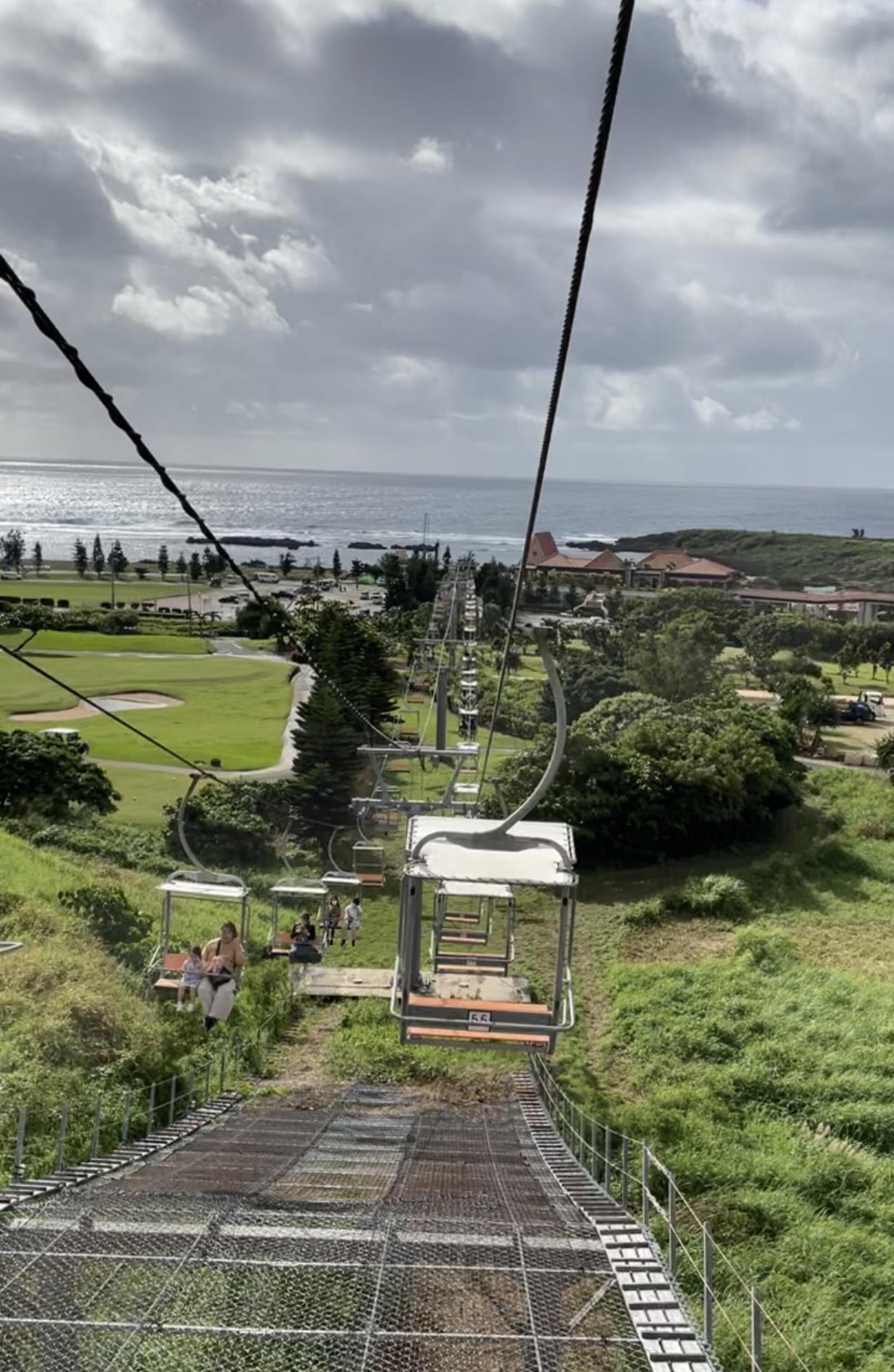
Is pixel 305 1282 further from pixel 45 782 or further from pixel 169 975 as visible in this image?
pixel 45 782

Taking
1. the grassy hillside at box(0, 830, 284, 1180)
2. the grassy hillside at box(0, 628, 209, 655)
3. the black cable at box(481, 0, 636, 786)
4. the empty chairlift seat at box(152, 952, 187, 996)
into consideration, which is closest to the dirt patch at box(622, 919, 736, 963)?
the grassy hillside at box(0, 830, 284, 1180)

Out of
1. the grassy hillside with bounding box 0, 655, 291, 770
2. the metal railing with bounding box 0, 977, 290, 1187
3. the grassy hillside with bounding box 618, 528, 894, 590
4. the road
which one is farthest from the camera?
the grassy hillside with bounding box 618, 528, 894, 590

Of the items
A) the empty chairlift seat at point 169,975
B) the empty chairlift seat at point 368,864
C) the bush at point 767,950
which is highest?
the empty chairlift seat at point 169,975

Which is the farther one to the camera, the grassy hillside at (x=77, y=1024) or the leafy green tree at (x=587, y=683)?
the leafy green tree at (x=587, y=683)

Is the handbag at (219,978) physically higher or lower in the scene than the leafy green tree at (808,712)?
higher

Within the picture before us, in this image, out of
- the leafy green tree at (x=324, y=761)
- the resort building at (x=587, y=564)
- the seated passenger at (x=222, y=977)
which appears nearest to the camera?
the seated passenger at (x=222, y=977)

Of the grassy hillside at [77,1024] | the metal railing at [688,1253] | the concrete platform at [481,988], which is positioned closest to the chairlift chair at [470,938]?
the concrete platform at [481,988]

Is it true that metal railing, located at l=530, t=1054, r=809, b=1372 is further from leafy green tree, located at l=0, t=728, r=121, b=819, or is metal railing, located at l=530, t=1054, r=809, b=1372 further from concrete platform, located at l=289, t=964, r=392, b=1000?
leafy green tree, located at l=0, t=728, r=121, b=819

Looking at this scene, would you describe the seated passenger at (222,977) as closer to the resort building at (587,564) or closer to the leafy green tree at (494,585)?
the leafy green tree at (494,585)
